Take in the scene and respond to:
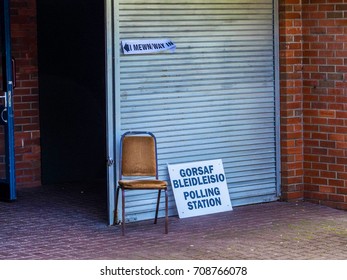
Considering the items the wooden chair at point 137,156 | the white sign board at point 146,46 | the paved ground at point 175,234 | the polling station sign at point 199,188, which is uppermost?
the white sign board at point 146,46

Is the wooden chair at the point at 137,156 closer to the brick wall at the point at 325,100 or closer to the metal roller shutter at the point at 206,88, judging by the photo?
the metal roller shutter at the point at 206,88

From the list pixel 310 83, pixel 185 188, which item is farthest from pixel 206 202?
pixel 310 83

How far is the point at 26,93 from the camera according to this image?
478 inches

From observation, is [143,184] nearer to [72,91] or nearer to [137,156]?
[137,156]

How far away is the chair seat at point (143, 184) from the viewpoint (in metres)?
9.55

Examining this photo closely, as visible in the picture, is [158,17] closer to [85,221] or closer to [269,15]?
[269,15]

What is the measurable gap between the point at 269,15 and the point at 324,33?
0.66 m

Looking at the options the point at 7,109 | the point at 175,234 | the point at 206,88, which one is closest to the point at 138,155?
the point at 175,234

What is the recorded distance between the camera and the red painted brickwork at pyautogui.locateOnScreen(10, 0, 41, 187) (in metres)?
12.0

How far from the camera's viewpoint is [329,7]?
1092 centimetres

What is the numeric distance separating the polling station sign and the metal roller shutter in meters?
0.11

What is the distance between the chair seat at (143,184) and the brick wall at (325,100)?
2.33m

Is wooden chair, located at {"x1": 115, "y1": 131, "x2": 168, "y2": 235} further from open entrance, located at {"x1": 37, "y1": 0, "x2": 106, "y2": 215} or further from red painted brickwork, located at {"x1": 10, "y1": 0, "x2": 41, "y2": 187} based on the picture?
red painted brickwork, located at {"x1": 10, "y1": 0, "x2": 41, "y2": 187}

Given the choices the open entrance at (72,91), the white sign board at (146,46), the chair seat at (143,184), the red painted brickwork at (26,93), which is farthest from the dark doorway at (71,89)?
the chair seat at (143,184)
